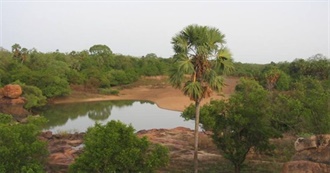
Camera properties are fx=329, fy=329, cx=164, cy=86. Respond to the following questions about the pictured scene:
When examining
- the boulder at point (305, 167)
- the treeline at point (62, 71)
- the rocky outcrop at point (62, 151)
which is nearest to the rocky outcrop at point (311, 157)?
the boulder at point (305, 167)

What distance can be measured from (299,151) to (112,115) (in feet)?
110

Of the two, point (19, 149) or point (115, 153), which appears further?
point (19, 149)

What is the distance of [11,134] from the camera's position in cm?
1161

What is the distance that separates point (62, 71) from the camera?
5497 cm

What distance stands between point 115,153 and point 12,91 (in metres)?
31.9

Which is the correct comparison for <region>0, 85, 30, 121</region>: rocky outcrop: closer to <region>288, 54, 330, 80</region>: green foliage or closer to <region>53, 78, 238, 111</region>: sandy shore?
<region>53, 78, 238, 111</region>: sandy shore

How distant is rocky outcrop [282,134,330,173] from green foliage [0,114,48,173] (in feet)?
27.1

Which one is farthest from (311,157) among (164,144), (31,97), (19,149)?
(31,97)

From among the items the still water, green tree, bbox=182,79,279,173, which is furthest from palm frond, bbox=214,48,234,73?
the still water

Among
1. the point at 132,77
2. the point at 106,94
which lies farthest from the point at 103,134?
the point at 132,77

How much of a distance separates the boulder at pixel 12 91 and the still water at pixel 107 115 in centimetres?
387

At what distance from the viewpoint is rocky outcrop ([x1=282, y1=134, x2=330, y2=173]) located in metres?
9.02

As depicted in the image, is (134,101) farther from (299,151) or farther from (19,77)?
(299,151)

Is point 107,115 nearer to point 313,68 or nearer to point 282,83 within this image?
point 282,83
